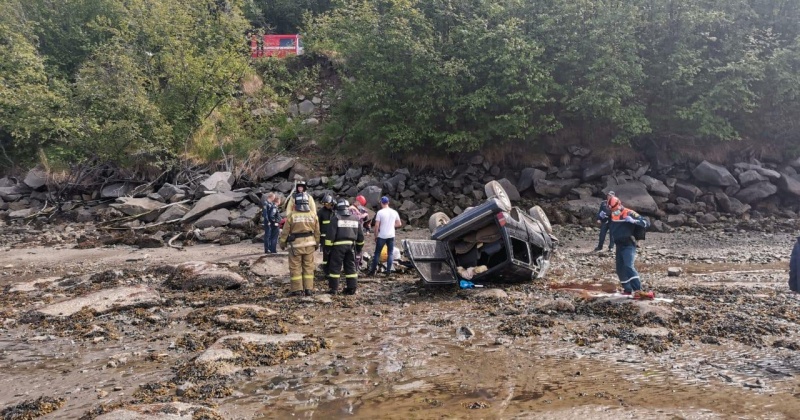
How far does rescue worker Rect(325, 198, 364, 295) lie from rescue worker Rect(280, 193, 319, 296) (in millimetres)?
259

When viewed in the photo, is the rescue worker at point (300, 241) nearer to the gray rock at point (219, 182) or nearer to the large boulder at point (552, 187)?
the gray rock at point (219, 182)

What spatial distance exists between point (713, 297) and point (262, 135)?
16.1 meters

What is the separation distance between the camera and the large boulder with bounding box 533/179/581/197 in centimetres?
1712

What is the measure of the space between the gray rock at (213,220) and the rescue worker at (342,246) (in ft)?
24.5

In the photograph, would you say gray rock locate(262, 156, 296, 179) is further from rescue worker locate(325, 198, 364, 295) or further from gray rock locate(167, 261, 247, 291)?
rescue worker locate(325, 198, 364, 295)

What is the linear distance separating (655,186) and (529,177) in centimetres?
403

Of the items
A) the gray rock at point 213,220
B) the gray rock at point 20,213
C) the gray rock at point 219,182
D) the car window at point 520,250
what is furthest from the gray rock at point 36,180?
the car window at point 520,250

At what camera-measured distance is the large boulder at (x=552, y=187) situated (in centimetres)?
1712

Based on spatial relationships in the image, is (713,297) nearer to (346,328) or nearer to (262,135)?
(346,328)

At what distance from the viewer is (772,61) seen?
17.4 m

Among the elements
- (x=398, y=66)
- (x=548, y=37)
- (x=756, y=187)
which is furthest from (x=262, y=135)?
(x=756, y=187)

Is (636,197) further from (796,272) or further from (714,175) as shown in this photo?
(796,272)

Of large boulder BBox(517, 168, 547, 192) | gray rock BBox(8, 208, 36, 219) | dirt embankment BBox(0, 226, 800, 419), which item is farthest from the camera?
large boulder BBox(517, 168, 547, 192)

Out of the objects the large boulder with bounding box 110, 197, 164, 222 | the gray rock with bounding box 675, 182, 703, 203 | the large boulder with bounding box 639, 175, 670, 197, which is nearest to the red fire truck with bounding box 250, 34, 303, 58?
the large boulder with bounding box 110, 197, 164, 222
